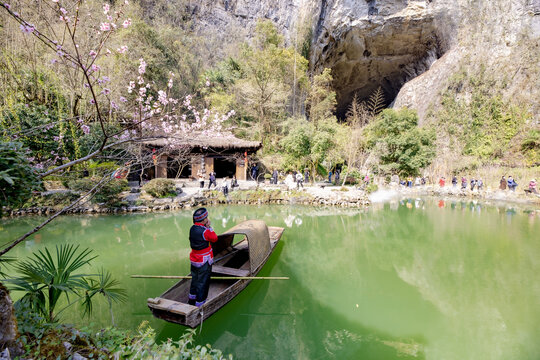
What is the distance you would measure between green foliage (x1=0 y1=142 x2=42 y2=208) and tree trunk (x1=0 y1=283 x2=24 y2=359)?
75 centimetres

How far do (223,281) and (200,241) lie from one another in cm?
145

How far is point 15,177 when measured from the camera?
1.91 meters

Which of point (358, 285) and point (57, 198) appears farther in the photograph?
point (57, 198)

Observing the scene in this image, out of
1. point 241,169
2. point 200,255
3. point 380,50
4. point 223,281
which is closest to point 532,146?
point 380,50

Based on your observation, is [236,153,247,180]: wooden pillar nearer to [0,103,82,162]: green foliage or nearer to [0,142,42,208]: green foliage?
[0,103,82,162]: green foliage

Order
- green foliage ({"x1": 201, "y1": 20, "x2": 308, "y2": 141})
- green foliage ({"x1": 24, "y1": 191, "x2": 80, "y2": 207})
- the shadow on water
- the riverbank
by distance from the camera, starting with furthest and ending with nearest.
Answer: green foliage ({"x1": 201, "y1": 20, "x2": 308, "y2": 141})
the riverbank
green foliage ({"x1": 24, "y1": 191, "x2": 80, "y2": 207})
the shadow on water

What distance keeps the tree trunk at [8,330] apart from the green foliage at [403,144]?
19.7m

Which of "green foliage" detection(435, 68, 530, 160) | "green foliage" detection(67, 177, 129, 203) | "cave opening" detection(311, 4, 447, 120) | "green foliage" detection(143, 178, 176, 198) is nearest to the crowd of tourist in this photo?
"green foliage" detection(435, 68, 530, 160)

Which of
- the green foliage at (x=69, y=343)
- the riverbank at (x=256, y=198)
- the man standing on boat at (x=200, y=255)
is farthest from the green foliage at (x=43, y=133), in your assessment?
the green foliage at (x=69, y=343)

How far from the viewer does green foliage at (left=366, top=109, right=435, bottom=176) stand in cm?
1742

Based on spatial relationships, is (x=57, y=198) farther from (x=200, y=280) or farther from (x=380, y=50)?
(x=380, y=50)

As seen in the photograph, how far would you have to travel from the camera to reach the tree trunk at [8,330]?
5.65 ft

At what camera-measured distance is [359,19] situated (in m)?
20.9

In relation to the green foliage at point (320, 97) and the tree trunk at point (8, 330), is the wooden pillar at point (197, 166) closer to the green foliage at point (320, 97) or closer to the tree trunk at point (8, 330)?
the green foliage at point (320, 97)
